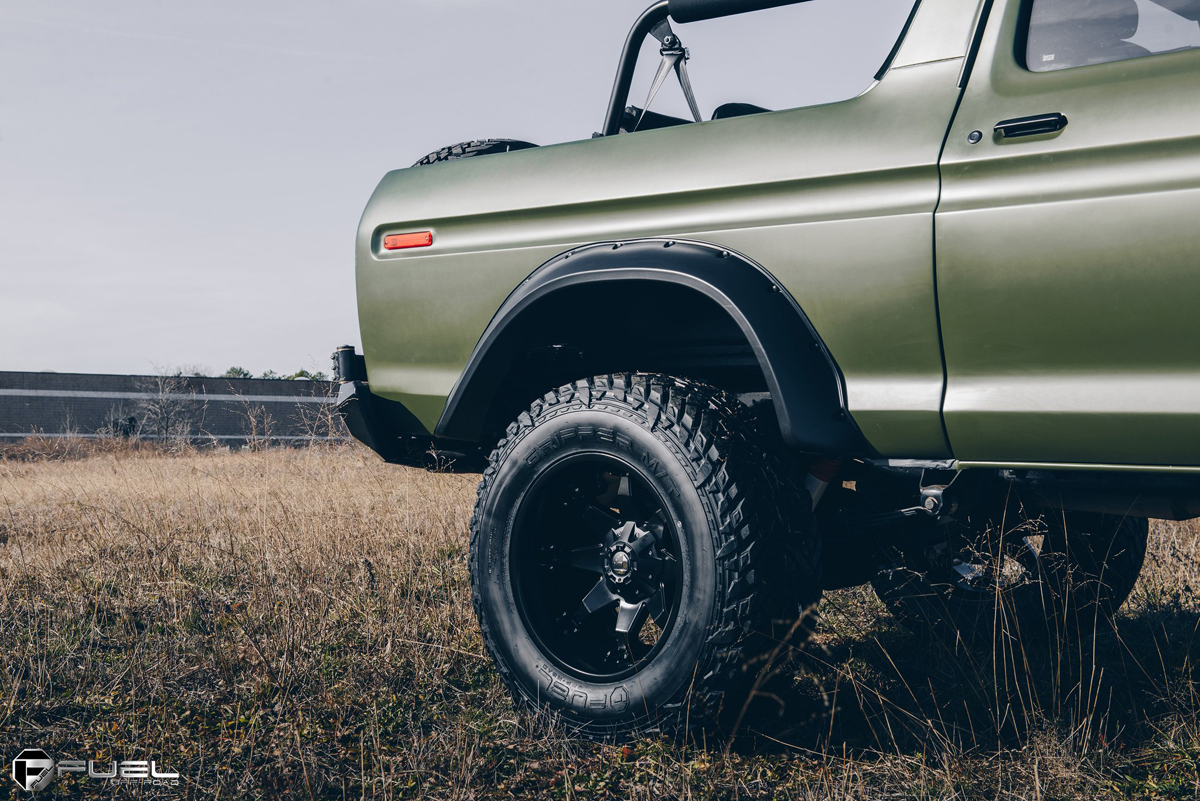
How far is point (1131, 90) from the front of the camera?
213cm

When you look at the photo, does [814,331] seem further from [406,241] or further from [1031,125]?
[406,241]

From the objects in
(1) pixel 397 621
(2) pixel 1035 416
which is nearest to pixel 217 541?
(1) pixel 397 621

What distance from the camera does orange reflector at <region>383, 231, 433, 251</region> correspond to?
10.4ft

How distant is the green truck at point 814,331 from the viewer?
2.13 meters

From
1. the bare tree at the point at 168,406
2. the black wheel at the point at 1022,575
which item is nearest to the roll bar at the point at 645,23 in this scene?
the black wheel at the point at 1022,575

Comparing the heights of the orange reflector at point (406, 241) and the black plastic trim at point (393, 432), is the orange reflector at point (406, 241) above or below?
above

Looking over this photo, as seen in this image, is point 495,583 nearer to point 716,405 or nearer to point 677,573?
point 677,573

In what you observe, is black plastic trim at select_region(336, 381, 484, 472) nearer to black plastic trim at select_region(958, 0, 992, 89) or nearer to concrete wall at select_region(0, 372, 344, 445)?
black plastic trim at select_region(958, 0, 992, 89)

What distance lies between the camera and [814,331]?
8.14 feet

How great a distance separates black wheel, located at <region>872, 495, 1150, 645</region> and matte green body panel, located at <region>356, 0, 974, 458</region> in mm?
1035

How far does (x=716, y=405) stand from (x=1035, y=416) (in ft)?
2.79

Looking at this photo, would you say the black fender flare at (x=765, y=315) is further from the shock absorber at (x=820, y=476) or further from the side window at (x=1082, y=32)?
the side window at (x=1082, y=32)

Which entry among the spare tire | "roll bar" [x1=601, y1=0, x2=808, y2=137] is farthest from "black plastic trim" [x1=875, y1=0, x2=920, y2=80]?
the spare tire

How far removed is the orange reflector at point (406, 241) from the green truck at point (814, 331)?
8 centimetres
